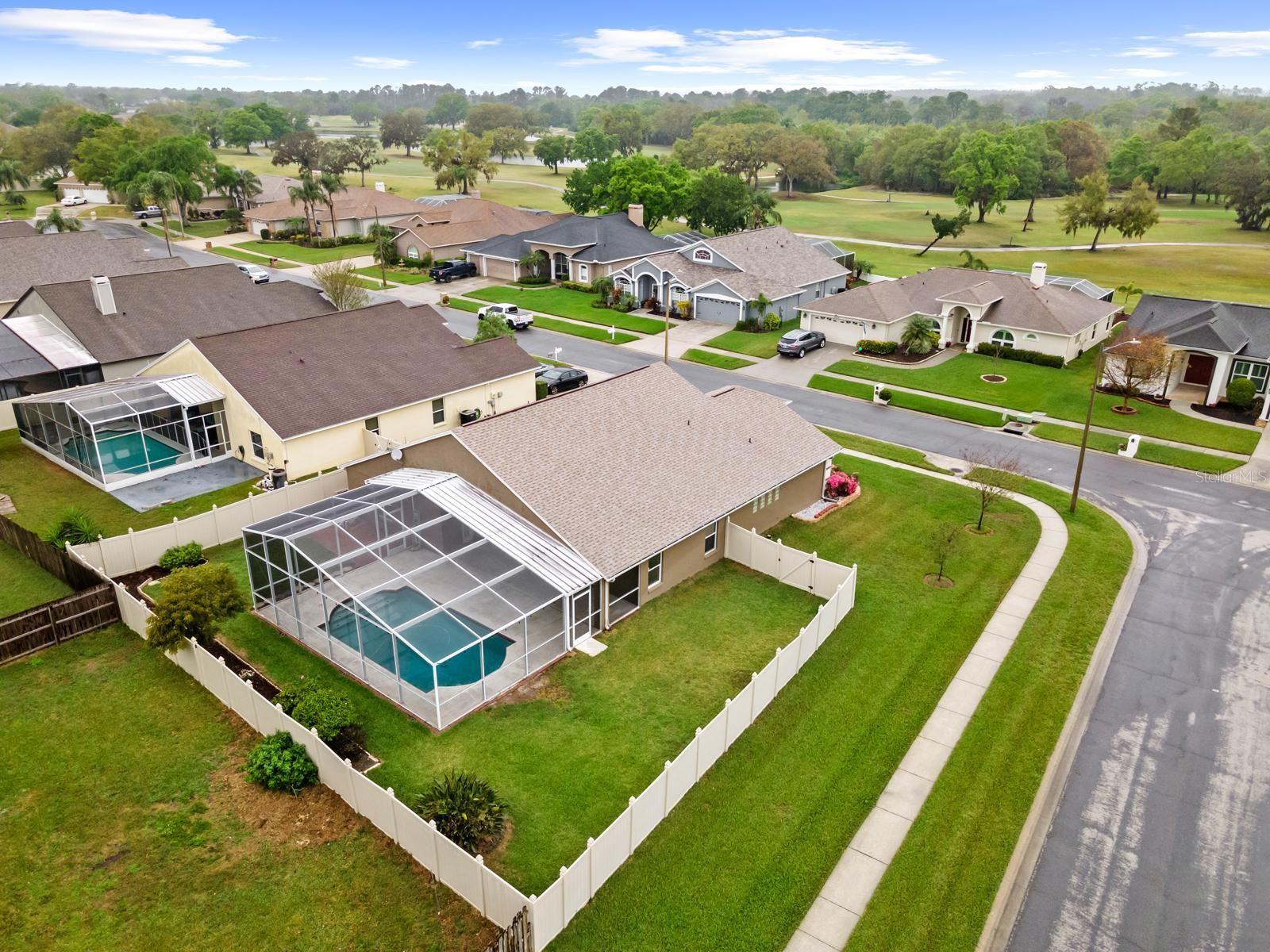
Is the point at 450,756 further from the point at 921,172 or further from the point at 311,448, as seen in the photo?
the point at 921,172

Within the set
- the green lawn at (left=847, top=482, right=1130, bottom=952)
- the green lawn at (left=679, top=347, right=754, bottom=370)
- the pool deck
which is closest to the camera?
the green lawn at (left=847, top=482, right=1130, bottom=952)

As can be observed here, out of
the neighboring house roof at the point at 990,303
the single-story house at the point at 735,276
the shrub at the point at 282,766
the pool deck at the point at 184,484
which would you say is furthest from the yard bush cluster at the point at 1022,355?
the shrub at the point at 282,766

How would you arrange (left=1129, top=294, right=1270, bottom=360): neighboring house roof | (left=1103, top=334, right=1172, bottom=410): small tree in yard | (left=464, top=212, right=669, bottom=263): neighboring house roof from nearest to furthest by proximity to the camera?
(left=1103, top=334, right=1172, bottom=410): small tree in yard < (left=1129, top=294, right=1270, bottom=360): neighboring house roof < (left=464, top=212, right=669, bottom=263): neighboring house roof

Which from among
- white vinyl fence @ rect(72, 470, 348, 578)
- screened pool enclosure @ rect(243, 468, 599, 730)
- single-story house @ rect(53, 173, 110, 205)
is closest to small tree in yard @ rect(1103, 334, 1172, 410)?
screened pool enclosure @ rect(243, 468, 599, 730)

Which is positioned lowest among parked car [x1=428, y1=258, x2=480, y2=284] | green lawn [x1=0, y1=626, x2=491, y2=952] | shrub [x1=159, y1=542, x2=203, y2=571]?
green lawn [x1=0, y1=626, x2=491, y2=952]

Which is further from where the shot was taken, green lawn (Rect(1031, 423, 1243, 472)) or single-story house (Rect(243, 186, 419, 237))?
single-story house (Rect(243, 186, 419, 237))

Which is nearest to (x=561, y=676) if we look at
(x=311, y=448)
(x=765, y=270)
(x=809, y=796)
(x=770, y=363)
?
(x=809, y=796)

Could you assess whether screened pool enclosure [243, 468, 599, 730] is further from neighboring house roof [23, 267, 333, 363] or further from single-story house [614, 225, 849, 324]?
single-story house [614, 225, 849, 324]
